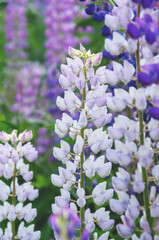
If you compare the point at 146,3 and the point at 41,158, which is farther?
the point at 41,158

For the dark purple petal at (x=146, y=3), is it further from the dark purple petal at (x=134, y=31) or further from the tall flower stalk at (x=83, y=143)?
the tall flower stalk at (x=83, y=143)

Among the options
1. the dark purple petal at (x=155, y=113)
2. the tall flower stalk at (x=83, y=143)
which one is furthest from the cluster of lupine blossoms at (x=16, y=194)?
the dark purple petal at (x=155, y=113)

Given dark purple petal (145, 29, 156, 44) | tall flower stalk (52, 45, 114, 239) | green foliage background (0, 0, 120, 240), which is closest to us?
dark purple petal (145, 29, 156, 44)

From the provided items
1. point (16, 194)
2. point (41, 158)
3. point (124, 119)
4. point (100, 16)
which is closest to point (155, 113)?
point (124, 119)

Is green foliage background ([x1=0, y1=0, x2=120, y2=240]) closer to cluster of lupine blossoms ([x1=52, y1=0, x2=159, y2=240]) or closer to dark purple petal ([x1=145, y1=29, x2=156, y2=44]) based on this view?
cluster of lupine blossoms ([x1=52, y1=0, x2=159, y2=240])

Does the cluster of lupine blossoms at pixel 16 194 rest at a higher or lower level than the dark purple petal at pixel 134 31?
lower

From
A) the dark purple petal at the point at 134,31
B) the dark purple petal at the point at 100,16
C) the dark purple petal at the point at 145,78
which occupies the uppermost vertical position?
the dark purple petal at the point at 100,16

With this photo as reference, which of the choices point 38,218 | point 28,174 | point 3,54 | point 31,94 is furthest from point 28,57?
point 28,174

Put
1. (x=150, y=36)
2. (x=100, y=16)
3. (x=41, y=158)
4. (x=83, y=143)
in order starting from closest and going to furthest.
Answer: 1. (x=150, y=36)
2. (x=83, y=143)
3. (x=100, y=16)
4. (x=41, y=158)

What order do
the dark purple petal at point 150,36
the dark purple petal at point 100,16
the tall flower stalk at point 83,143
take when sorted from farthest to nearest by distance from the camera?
the dark purple petal at point 100,16 < the tall flower stalk at point 83,143 < the dark purple petal at point 150,36

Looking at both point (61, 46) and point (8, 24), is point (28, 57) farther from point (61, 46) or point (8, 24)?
point (61, 46)

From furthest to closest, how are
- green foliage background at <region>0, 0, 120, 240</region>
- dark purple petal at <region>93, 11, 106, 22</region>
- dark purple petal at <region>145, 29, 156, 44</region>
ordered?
green foliage background at <region>0, 0, 120, 240</region>
dark purple petal at <region>93, 11, 106, 22</region>
dark purple petal at <region>145, 29, 156, 44</region>

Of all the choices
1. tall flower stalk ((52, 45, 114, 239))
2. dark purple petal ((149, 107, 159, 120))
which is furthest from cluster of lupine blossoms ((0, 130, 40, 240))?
dark purple petal ((149, 107, 159, 120))

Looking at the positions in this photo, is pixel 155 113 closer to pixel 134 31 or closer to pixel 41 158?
pixel 134 31
